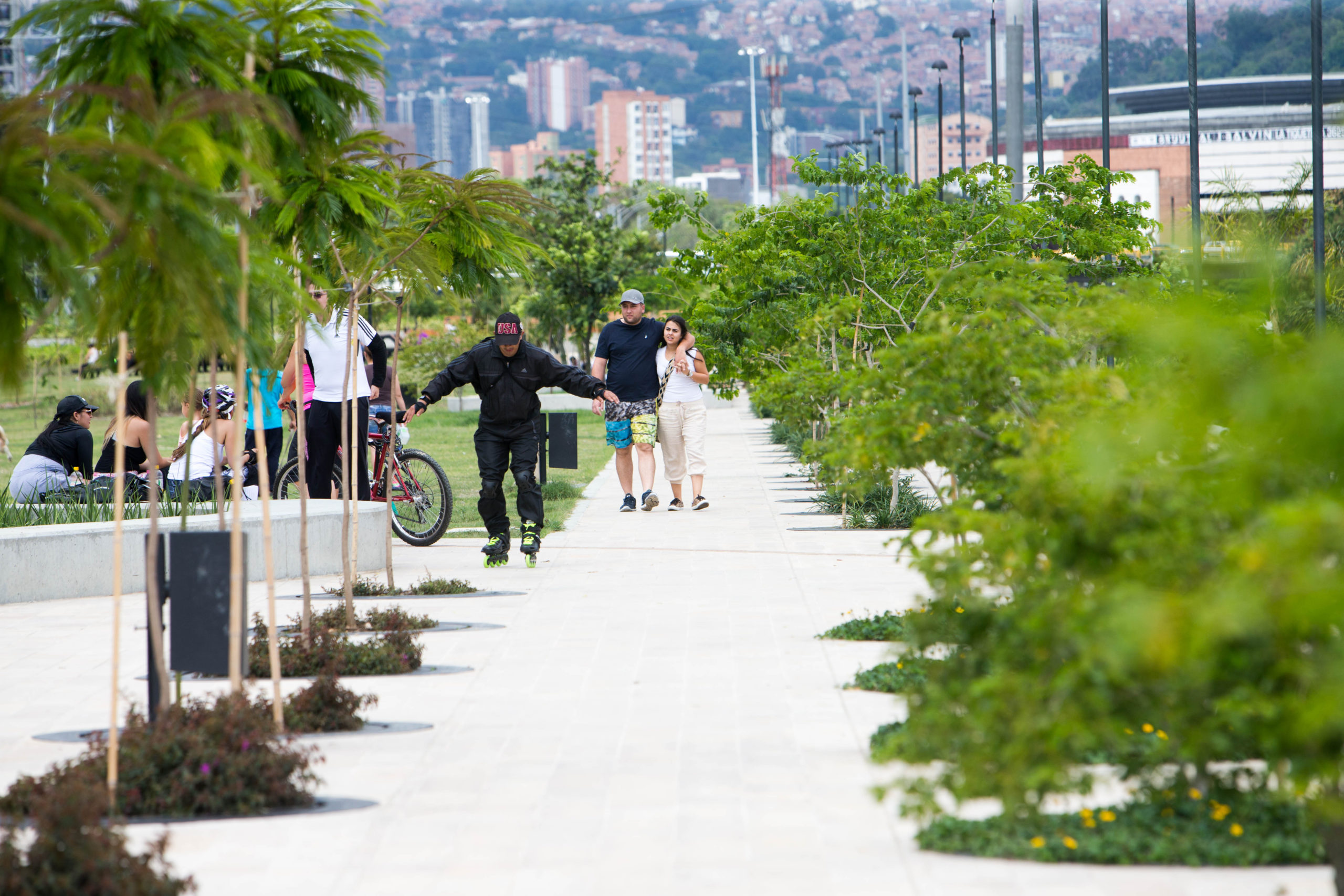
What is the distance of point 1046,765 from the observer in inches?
110

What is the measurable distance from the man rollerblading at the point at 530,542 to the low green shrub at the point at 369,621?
2.24 metres

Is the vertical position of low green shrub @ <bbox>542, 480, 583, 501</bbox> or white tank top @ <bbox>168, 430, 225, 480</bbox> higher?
white tank top @ <bbox>168, 430, 225, 480</bbox>

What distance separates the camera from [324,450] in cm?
1057

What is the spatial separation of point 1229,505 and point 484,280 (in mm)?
5734

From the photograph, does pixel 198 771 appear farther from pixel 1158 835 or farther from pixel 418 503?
pixel 418 503

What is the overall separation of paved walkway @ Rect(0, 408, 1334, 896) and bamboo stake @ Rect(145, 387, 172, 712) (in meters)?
0.59

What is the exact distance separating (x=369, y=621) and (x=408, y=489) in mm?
4034

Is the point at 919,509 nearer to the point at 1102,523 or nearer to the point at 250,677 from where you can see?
the point at 250,677

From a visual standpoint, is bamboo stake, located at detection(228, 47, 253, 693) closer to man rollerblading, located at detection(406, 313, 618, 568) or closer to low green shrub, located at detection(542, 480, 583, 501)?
man rollerblading, located at detection(406, 313, 618, 568)

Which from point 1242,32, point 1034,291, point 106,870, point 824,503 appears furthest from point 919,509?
point 1242,32

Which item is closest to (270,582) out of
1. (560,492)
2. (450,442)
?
(560,492)

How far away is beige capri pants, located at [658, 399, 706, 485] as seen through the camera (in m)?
13.5

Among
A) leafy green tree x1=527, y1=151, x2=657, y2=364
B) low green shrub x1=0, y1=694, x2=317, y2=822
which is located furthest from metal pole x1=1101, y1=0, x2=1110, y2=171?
low green shrub x1=0, y1=694, x2=317, y2=822

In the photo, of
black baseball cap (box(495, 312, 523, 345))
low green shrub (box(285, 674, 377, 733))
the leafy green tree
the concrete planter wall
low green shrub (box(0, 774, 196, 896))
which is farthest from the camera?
the leafy green tree
